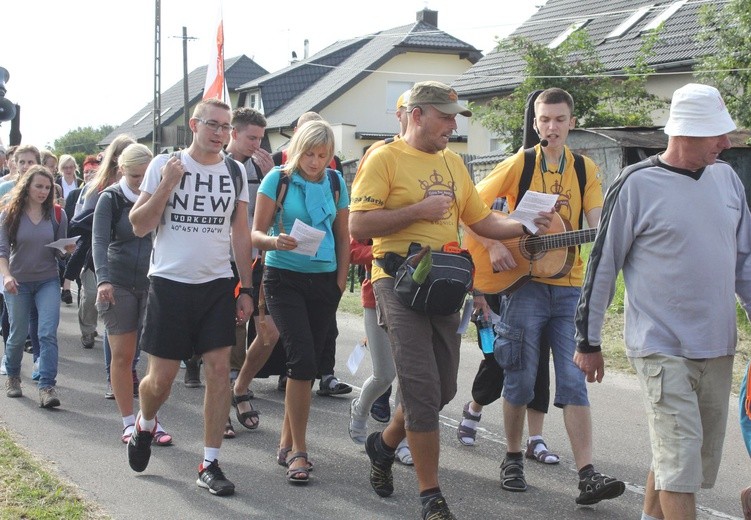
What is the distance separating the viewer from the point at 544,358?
5.97 metres

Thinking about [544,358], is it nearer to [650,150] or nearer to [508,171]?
[508,171]

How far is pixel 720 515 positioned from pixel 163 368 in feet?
9.95

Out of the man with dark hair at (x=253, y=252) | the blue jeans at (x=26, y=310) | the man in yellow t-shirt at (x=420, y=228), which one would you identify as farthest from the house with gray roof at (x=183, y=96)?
the man in yellow t-shirt at (x=420, y=228)

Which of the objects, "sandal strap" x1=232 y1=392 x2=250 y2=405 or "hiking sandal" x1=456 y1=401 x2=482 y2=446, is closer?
"hiking sandal" x1=456 y1=401 x2=482 y2=446

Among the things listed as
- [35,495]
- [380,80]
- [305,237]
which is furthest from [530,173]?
[380,80]

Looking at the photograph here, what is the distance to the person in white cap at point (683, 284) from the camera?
4.02 m

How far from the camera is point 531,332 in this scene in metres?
5.63

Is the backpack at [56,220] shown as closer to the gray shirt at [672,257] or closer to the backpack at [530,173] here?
the backpack at [530,173]

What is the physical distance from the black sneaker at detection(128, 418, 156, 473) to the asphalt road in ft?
0.25

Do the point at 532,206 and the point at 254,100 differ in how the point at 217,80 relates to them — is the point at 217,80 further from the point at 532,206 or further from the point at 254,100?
the point at 254,100

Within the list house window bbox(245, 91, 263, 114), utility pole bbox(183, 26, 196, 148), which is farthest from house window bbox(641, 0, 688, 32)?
house window bbox(245, 91, 263, 114)

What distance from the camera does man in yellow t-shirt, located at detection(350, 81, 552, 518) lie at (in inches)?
193

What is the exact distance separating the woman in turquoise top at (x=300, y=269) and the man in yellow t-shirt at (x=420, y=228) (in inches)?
27.8

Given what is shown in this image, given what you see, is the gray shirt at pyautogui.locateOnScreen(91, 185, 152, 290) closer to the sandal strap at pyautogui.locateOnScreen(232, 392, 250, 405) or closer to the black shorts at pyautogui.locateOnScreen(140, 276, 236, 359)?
the sandal strap at pyautogui.locateOnScreen(232, 392, 250, 405)
